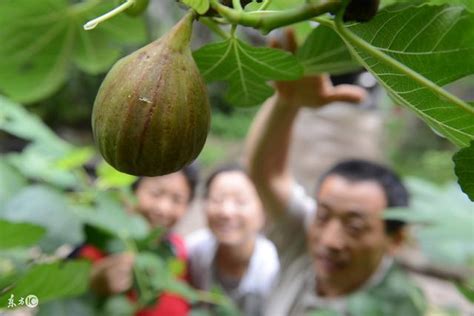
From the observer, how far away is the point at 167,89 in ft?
1.20

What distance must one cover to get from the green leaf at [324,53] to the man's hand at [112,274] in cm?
58

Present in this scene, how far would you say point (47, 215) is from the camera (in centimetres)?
92

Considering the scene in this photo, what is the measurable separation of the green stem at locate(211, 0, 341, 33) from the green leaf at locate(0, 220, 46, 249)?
1.15 ft

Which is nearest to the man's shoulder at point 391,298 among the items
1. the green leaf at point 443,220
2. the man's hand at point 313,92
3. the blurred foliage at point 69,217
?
the green leaf at point 443,220

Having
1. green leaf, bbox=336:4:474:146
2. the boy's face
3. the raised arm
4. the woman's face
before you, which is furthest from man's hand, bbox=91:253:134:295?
green leaf, bbox=336:4:474:146

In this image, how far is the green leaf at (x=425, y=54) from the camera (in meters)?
0.40

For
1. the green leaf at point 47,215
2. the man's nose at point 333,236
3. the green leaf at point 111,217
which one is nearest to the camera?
the green leaf at point 47,215

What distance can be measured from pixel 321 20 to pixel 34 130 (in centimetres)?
88

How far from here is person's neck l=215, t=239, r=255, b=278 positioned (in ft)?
5.79

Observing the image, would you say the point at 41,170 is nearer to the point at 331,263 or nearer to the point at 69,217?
the point at 69,217

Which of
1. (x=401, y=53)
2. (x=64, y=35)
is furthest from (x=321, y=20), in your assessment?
(x=64, y=35)

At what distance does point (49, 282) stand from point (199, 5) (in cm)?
41

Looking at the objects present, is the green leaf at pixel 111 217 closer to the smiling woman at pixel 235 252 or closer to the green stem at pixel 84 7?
the green stem at pixel 84 7

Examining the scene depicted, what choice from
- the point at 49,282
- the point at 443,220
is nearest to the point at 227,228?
the point at 443,220
